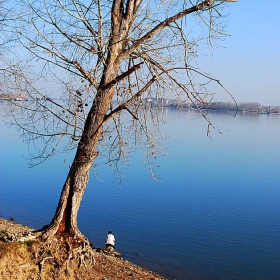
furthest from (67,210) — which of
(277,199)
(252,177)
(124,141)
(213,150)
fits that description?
(213,150)

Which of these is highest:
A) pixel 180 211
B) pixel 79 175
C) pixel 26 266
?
pixel 79 175

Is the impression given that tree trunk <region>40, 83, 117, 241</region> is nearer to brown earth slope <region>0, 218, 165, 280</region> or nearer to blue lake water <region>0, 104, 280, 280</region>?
brown earth slope <region>0, 218, 165, 280</region>

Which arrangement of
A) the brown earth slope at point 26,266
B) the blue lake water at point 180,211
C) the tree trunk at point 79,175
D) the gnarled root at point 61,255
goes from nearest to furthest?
the brown earth slope at point 26,266, the gnarled root at point 61,255, the tree trunk at point 79,175, the blue lake water at point 180,211

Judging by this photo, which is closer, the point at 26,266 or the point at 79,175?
the point at 26,266

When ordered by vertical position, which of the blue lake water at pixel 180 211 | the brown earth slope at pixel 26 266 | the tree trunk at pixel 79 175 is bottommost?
the blue lake water at pixel 180 211

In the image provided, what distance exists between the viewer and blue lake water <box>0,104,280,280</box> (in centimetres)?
1441

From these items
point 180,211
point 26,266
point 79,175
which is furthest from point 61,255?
point 180,211

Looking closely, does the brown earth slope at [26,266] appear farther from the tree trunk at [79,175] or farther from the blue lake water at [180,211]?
the blue lake water at [180,211]

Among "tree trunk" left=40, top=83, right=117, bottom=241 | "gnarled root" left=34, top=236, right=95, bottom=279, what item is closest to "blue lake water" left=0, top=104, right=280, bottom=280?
"tree trunk" left=40, top=83, right=117, bottom=241

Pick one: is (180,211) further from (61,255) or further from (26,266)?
(26,266)

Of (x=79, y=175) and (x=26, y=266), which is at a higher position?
(x=79, y=175)

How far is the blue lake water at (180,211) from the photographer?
47.3 ft

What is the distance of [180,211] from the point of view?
1912cm

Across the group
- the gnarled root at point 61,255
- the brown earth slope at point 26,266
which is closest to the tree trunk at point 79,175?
the gnarled root at point 61,255
